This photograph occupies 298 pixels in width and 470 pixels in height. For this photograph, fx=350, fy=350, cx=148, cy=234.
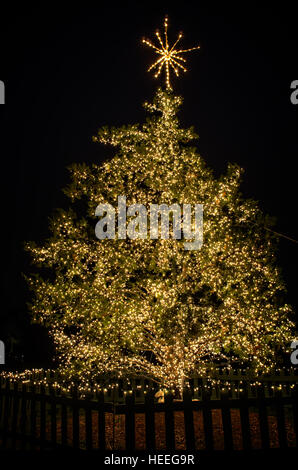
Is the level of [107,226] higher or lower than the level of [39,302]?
higher

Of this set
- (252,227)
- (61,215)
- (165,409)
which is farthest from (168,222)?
(165,409)

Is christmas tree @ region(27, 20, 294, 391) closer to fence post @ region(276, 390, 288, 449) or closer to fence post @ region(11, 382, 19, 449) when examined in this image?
→ fence post @ region(11, 382, 19, 449)

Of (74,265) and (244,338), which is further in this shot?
(74,265)

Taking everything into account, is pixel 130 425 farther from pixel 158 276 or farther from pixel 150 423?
pixel 158 276

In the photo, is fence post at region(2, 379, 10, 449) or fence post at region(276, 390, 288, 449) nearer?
fence post at region(276, 390, 288, 449)

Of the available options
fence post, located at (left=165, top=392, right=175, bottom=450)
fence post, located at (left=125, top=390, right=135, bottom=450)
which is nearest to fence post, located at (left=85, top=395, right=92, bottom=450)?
fence post, located at (left=125, top=390, right=135, bottom=450)

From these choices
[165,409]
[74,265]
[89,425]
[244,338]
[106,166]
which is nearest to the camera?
[165,409]

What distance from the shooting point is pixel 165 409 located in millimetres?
4371

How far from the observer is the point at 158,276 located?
7812 millimetres

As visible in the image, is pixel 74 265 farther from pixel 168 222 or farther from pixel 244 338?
pixel 244 338

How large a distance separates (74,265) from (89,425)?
3611mm

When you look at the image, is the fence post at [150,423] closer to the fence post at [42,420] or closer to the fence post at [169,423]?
the fence post at [169,423]

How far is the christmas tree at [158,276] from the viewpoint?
718 cm

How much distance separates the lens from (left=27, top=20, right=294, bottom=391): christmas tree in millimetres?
7180
